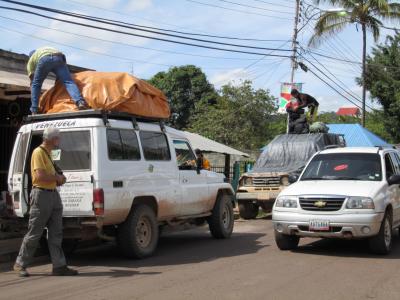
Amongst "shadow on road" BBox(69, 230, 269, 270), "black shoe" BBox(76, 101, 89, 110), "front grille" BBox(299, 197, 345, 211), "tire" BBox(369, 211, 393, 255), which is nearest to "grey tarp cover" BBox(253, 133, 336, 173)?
"shadow on road" BBox(69, 230, 269, 270)

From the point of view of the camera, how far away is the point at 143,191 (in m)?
9.04

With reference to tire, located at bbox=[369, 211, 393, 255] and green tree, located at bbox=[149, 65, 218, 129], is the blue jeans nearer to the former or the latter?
tire, located at bbox=[369, 211, 393, 255]

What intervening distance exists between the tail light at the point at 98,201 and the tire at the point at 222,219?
12.2 ft

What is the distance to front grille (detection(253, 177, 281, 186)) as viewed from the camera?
15266 mm

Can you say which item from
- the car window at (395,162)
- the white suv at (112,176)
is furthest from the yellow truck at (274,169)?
the white suv at (112,176)

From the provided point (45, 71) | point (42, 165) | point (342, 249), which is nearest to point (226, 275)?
point (42, 165)

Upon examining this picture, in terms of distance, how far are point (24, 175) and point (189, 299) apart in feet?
12.5

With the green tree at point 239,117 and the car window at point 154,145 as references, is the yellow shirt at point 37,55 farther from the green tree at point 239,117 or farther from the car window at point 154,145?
the green tree at point 239,117

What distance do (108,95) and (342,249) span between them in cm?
467

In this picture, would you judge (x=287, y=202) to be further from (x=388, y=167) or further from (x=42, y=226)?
(x=42, y=226)

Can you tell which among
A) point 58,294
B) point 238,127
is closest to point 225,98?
point 238,127

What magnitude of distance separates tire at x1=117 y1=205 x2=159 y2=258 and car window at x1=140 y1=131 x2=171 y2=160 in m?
0.90

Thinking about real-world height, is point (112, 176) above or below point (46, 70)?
below

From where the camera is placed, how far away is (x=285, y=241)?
9.59m
